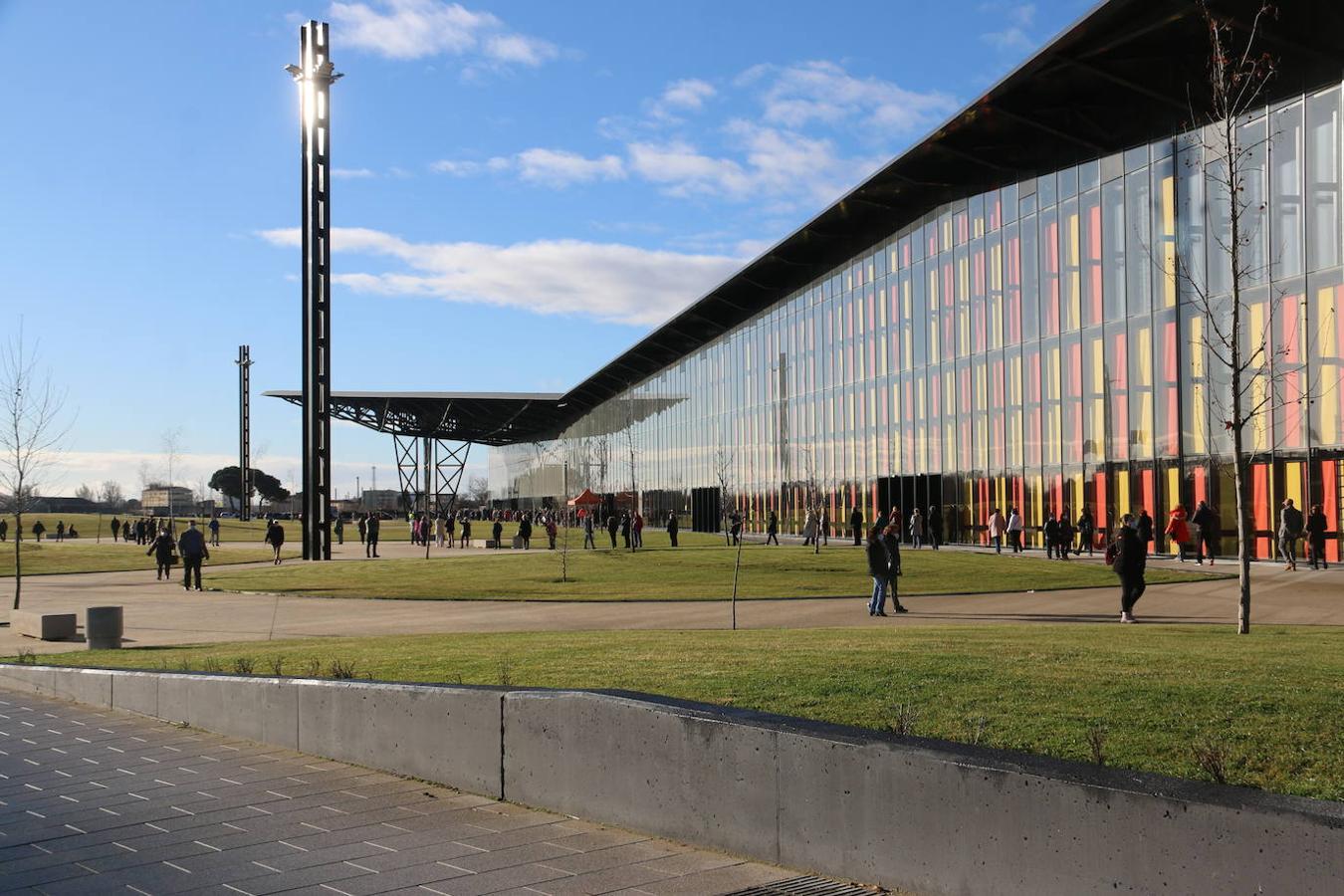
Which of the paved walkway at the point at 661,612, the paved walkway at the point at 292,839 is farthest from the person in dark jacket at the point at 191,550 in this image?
the paved walkway at the point at 292,839

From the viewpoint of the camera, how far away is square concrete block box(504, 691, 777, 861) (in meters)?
5.69

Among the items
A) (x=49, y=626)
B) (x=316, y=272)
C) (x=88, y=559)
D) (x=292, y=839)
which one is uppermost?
(x=316, y=272)

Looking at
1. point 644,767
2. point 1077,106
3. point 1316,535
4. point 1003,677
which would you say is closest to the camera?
point 644,767

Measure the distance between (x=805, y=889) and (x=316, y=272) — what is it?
43.8 m

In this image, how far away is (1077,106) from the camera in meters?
34.3

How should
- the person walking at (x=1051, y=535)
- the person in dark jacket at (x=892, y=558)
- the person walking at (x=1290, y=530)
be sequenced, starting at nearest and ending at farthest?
the person in dark jacket at (x=892, y=558), the person walking at (x=1290, y=530), the person walking at (x=1051, y=535)

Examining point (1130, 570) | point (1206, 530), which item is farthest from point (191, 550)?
point (1206, 530)

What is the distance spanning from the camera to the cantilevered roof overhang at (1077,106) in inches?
1080

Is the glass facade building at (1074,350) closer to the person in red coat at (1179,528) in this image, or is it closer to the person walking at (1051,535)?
the person in red coat at (1179,528)

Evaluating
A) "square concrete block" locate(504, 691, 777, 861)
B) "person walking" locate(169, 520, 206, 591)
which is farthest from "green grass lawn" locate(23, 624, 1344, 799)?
"person walking" locate(169, 520, 206, 591)

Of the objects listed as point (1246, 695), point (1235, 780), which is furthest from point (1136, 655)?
point (1235, 780)

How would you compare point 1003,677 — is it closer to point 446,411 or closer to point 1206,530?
point 1206,530

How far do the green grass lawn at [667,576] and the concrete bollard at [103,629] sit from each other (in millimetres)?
10693

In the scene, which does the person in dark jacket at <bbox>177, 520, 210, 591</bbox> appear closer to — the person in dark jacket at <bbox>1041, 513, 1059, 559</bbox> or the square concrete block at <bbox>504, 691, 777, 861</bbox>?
the person in dark jacket at <bbox>1041, 513, 1059, 559</bbox>
